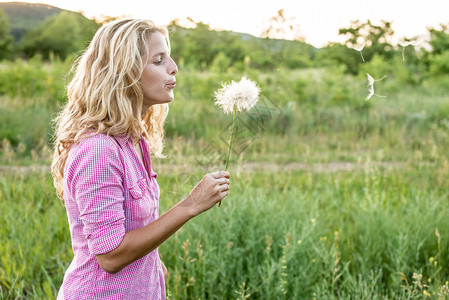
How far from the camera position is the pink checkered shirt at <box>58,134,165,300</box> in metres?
1.30

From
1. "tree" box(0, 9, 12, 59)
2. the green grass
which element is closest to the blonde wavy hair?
the green grass

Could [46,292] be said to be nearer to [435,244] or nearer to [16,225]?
[16,225]

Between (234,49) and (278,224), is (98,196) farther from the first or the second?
(234,49)

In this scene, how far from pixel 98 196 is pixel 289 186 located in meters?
3.72

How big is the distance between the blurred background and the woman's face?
59 cm

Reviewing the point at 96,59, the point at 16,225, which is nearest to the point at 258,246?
the point at 16,225

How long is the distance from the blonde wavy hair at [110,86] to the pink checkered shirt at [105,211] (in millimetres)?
63

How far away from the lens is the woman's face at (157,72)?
5.01 feet

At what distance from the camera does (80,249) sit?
4.77 feet

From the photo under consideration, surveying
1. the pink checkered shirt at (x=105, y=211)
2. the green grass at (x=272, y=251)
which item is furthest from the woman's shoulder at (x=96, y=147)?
the green grass at (x=272, y=251)

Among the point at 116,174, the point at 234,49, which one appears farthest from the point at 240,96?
the point at 234,49

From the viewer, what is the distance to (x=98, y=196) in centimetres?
130

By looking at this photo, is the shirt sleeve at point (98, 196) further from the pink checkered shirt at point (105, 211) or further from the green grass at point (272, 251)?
the green grass at point (272, 251)

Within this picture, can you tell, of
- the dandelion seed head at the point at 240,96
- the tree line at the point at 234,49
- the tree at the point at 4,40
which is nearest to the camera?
the dandelion seed head at the point at 240,96
